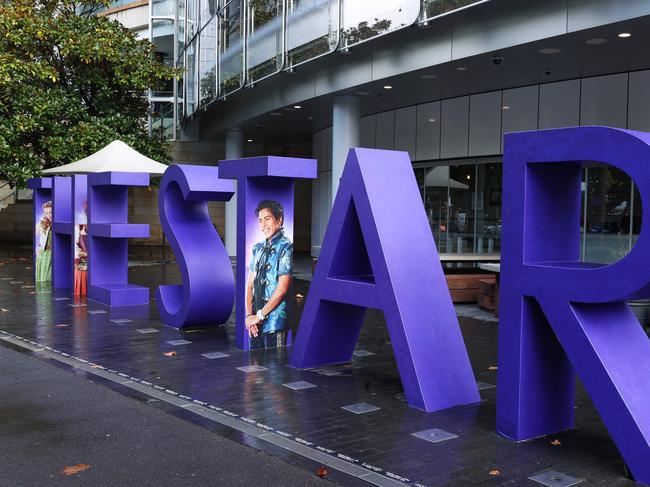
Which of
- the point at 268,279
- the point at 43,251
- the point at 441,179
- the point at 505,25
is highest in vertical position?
the point at 505,25

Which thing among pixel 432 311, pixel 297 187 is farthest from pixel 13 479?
pixel 297 187

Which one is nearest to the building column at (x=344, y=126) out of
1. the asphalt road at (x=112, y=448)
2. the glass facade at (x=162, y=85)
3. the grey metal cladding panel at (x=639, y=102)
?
the grey metal cladding panel at (x=639, y=102)

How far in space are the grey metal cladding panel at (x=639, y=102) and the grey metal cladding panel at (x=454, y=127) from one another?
14.0 feet

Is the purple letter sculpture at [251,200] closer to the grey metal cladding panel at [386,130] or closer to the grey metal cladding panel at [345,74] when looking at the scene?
the grey metal cladding panel at [345,74]

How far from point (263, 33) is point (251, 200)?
8.40 meters

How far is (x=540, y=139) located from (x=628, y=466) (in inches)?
93.9

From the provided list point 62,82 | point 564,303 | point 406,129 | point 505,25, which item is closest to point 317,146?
point 406,129

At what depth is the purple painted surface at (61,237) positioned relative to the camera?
49.9ft

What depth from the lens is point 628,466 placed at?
4875 mm

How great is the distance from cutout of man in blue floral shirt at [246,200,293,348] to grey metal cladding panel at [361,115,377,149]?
Result: 1183 cm

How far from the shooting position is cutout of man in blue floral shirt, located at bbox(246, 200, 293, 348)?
9.05 metres

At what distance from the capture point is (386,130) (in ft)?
65.8

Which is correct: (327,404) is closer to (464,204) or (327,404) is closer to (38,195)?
(38,195)

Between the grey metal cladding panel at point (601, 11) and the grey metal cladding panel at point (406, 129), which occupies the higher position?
the grey metal cladding panel at point (601, 11)
